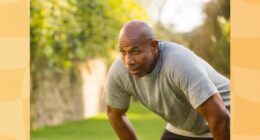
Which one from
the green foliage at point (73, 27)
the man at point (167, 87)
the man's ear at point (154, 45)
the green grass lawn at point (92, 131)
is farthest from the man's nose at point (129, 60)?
the green grass lawn at point (92, 131)

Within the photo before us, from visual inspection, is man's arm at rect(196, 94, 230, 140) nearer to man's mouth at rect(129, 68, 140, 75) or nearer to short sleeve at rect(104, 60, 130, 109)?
man's mouth at rect(129, 68, 140, 75)

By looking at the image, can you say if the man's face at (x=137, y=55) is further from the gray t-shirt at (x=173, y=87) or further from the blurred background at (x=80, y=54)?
the blurred background at (x=80, y=54)

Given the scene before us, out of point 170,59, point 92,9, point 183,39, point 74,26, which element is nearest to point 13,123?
point 170,59

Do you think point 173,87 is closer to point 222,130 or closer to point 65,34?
point 222,130

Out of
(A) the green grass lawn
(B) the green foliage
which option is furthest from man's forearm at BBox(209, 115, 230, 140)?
(A) the green grass lawn

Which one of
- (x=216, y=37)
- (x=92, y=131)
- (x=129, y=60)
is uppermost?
(x=129, y=60)

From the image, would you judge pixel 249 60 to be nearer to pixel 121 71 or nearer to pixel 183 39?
pixel 121 71

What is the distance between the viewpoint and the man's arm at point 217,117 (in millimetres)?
2910

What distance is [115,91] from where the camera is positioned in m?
3.62

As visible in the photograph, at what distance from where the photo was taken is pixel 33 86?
1455cm

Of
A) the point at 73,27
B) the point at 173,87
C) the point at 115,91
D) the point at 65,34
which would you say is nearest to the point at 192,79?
A: the point at 173,87

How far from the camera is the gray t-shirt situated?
10.2 feet

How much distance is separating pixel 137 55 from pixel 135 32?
4.4 inches

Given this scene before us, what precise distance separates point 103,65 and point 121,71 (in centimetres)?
1718
